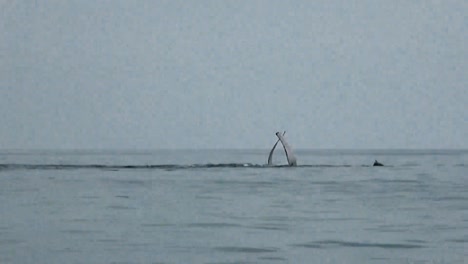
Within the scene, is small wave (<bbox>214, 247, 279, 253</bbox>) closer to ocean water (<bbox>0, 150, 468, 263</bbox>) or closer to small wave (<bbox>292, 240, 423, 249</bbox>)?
ocean water (<bbox>0, 150, 468, 263</bbox>)

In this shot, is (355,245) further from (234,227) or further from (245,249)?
(234,227)

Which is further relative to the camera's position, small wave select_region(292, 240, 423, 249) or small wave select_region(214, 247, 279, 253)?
small wave select_region(292, 240, 423, 249)

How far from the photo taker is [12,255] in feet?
78.1

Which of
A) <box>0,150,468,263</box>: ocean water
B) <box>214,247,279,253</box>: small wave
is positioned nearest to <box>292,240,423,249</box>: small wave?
<box>0,150,468,263</box>: ocean water

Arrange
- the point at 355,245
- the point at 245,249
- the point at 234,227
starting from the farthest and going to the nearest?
the point at 234,227 → the point at 355,245 → the point at 245,249

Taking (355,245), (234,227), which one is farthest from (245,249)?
(234,227)

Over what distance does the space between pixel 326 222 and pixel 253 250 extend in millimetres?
9292

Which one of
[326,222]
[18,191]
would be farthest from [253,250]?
[18,191]

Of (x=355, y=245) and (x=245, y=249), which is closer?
(x=245, y=249)

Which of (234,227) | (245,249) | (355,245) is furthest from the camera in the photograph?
Result: (234,227)

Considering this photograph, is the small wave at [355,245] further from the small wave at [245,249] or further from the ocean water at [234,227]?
the small wave at [245,249]

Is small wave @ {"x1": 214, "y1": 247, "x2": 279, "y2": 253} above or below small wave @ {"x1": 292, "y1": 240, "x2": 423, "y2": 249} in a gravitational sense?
below

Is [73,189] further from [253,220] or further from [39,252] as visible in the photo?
[39,252]

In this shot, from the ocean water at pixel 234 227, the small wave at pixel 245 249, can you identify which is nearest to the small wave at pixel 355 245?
the ocean water at pixel 234 227
